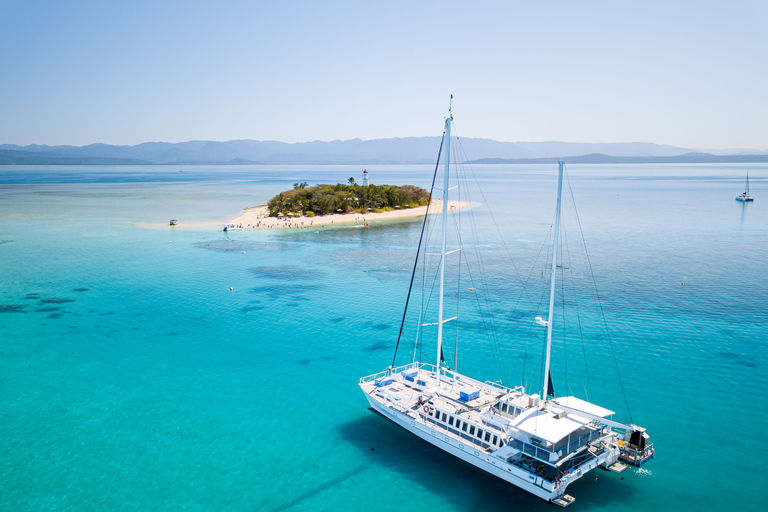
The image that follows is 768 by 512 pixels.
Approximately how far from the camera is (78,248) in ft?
294

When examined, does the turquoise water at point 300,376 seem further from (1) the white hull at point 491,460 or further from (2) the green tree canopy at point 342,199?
(2) the green tree canopy at point 342,199

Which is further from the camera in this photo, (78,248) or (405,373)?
Result: (78,248)

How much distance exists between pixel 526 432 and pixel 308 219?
112 m

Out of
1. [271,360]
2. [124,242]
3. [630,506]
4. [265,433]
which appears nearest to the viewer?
[630,506]

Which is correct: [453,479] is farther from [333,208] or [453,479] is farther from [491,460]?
[333,208]

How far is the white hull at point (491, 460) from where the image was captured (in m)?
23.3

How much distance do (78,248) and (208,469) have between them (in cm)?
7847

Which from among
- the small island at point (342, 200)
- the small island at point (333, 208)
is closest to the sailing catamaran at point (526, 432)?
the small island at point (333, 208)

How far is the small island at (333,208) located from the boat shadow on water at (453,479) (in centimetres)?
9272

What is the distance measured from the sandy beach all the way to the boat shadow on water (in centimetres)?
9277

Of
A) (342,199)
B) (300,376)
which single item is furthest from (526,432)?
(342,199)

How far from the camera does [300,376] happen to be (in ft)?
130

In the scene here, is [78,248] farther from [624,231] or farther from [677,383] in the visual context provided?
[624,231]

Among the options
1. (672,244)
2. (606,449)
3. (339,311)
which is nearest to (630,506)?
(606,449)
